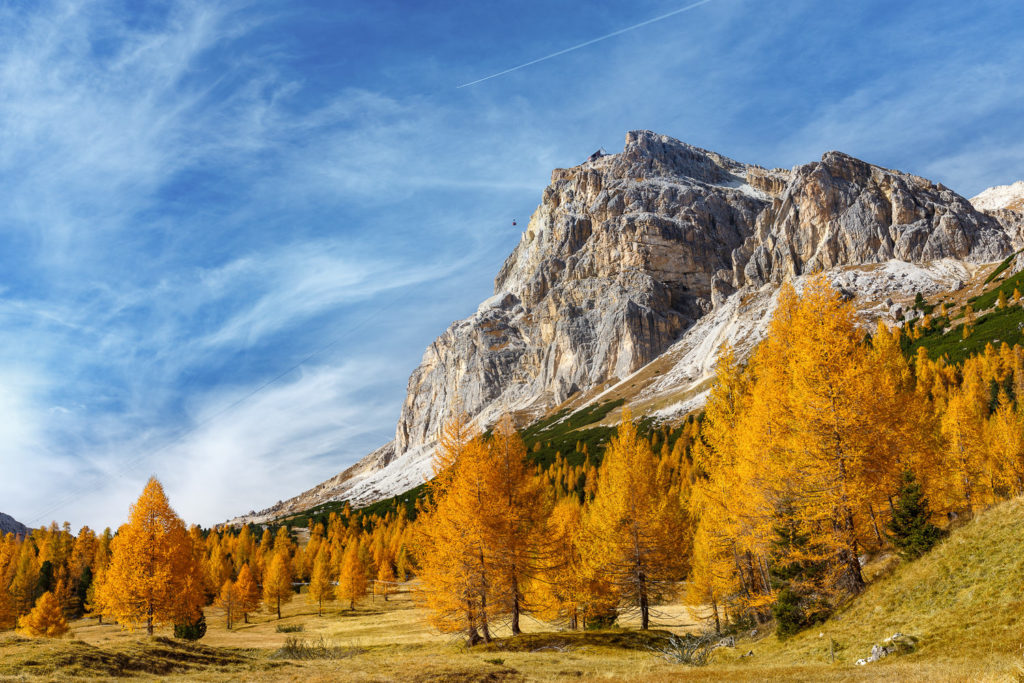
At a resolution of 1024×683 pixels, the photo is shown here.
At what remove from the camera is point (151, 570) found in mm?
35969

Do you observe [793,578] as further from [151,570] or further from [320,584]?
[320,584]

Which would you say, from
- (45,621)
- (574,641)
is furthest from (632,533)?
(45,621)

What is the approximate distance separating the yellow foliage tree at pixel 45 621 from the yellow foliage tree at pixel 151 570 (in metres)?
13.5

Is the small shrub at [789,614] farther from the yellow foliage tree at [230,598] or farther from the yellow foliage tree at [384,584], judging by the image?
the yellow foliage tree at [384,584]

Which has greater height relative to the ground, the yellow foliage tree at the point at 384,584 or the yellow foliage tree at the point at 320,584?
the yellow foliage tree at the point at 320,584

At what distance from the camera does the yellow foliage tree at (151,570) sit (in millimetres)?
34562

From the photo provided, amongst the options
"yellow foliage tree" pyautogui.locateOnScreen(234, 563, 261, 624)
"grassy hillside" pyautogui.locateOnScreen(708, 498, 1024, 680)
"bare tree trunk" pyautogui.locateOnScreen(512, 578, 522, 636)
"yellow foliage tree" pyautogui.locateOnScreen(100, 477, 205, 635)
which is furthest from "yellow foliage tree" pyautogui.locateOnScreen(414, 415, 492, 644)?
"yellow foliage tree" pyautogui.locateOnScreen(234, 563, 261, 624)

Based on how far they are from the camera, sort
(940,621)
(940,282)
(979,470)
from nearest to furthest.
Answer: (940,621) < (979,470) < (940,282)

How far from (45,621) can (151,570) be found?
17621 millimetres

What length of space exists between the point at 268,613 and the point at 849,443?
266ft

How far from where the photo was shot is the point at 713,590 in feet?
126

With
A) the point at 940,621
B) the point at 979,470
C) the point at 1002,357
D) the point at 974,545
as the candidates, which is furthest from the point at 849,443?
the point at 1002,357

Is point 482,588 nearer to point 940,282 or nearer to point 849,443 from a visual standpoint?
point 849,443

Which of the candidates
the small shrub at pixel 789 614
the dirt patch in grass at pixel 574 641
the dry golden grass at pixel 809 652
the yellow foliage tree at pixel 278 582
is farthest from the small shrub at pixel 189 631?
the small shrub at pixel 789 614
